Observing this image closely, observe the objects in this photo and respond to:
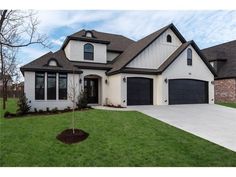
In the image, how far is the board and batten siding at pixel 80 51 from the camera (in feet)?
61.2

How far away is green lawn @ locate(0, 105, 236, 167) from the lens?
6867mm

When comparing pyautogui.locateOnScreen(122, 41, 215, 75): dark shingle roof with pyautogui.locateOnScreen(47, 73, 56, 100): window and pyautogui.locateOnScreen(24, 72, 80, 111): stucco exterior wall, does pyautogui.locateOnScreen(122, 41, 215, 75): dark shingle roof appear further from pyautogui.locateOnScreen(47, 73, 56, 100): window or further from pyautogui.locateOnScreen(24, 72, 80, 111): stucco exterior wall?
pyautogui.locateOnScreen(47, 73, 56, 100): window

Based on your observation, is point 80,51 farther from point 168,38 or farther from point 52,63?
point 168,38

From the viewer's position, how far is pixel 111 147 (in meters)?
7.80

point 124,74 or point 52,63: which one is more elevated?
point 52,63

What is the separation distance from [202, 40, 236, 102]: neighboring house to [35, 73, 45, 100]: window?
18.3 meters

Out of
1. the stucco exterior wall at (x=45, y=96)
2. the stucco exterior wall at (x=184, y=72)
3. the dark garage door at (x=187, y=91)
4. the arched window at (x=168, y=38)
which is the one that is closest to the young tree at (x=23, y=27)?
the stucco exterior wall at (x=45, y=96)

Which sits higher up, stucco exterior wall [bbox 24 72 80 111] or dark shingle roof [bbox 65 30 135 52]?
dark shingle roof [bbox 65 30 135 52]

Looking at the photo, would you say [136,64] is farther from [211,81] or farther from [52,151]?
[52,151]

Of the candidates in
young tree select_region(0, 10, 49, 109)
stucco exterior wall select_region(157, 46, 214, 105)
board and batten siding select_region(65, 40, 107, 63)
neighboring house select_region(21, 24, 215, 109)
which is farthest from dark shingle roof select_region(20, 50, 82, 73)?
stucco exterior wall select_region(157, 46, 214, 105)

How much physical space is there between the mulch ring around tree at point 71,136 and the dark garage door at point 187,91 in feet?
35.2

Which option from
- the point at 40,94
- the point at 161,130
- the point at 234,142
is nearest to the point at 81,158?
the point at 161,130

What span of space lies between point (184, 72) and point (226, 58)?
1031cm

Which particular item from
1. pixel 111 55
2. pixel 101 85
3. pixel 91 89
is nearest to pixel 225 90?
pixel 111 55
